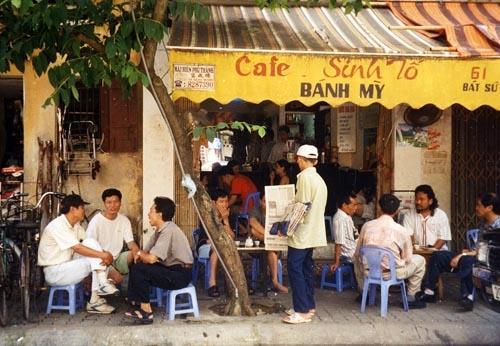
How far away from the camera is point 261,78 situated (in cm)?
627

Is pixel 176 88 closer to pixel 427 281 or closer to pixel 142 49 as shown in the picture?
pixel 142 49

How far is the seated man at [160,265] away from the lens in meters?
5.96

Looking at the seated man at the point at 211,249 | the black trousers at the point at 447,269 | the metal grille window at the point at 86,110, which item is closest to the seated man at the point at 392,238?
the black trousers at the point at 447,269

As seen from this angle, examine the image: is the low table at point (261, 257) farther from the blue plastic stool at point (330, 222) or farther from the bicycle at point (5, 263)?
the bicycle at point (5, 263)

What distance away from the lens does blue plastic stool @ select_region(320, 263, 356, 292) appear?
7.44m

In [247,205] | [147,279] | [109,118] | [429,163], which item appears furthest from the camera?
[429,163]

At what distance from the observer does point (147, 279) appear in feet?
19.6

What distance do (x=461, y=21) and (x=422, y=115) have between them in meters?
1.44

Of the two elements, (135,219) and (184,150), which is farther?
(135,219)

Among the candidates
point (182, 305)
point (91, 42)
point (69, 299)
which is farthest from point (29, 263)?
point (91, 42)

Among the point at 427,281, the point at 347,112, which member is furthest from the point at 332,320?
the point at 347,112

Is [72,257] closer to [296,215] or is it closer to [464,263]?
[296,215]

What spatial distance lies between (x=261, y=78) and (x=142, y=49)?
4.24ft

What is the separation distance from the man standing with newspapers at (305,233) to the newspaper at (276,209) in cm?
34
